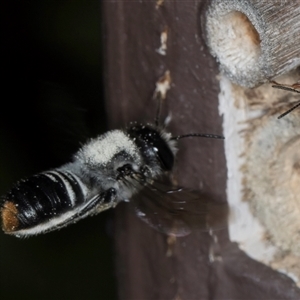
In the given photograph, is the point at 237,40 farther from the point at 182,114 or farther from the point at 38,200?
the point at 38,200

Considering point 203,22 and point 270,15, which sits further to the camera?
point 203,22

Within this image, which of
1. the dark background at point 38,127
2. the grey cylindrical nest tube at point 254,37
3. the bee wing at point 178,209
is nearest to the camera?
the grey cylindrical nest tube at point 254,37

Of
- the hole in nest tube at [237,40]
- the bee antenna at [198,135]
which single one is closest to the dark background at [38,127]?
the bee antenna at [198,135]

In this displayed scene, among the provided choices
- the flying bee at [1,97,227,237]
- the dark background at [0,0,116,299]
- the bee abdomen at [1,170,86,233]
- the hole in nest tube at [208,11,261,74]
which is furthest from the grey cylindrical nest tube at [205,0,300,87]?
the dark background at [0,0,116,299]

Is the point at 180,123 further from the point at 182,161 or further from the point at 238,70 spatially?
the point at 238,70

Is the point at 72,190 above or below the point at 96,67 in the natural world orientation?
below

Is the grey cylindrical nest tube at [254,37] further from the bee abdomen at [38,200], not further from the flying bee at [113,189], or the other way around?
the bee abdomen at [38,200]

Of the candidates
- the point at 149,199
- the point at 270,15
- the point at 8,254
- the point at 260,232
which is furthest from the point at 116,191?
the point at 8,254
